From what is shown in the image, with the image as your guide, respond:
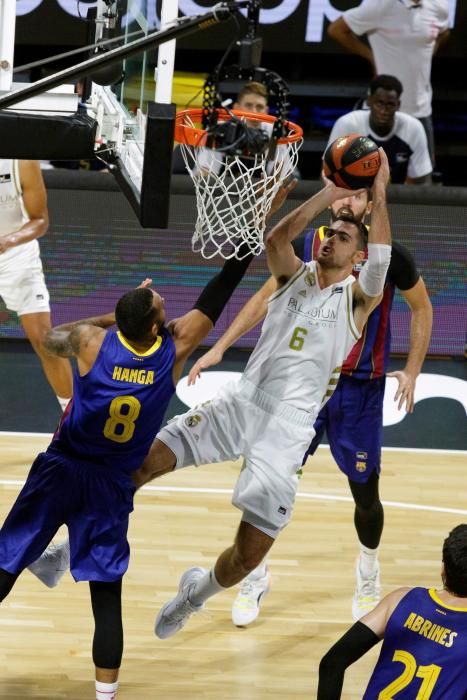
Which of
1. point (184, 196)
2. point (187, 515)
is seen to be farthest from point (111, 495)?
point (184, 196)

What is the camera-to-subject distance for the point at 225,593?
6371mm

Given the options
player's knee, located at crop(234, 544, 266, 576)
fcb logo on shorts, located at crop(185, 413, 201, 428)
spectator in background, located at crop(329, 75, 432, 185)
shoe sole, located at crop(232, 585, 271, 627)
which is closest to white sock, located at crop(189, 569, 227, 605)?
player's knee, located at crop(234, 544, 266, 576)

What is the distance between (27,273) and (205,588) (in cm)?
306

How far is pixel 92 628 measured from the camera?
19.1ft

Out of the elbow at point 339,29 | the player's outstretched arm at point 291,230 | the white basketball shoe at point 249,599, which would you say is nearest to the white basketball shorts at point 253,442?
the player's outstretched arm at point 291,230

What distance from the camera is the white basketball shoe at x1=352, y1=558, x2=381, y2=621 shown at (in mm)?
6180

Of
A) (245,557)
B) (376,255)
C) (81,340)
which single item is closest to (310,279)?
(376,255)

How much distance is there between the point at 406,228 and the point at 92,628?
201 inches

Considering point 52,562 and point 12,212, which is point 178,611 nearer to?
point 52,562

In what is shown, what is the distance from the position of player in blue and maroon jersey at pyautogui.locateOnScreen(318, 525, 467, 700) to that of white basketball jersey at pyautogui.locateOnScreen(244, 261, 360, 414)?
1.52 meters

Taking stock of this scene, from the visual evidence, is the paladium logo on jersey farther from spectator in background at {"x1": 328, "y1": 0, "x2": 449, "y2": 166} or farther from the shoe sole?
spectator in background at {"x1": 328, "y1": 0, "x2": 449, "y2": 166}

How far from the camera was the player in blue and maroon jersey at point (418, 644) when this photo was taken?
394cm

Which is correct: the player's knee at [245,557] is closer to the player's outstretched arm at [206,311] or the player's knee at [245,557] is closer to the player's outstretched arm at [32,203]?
the player's outstretched arm at [206,311]

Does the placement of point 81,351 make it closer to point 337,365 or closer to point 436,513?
point 337,365
